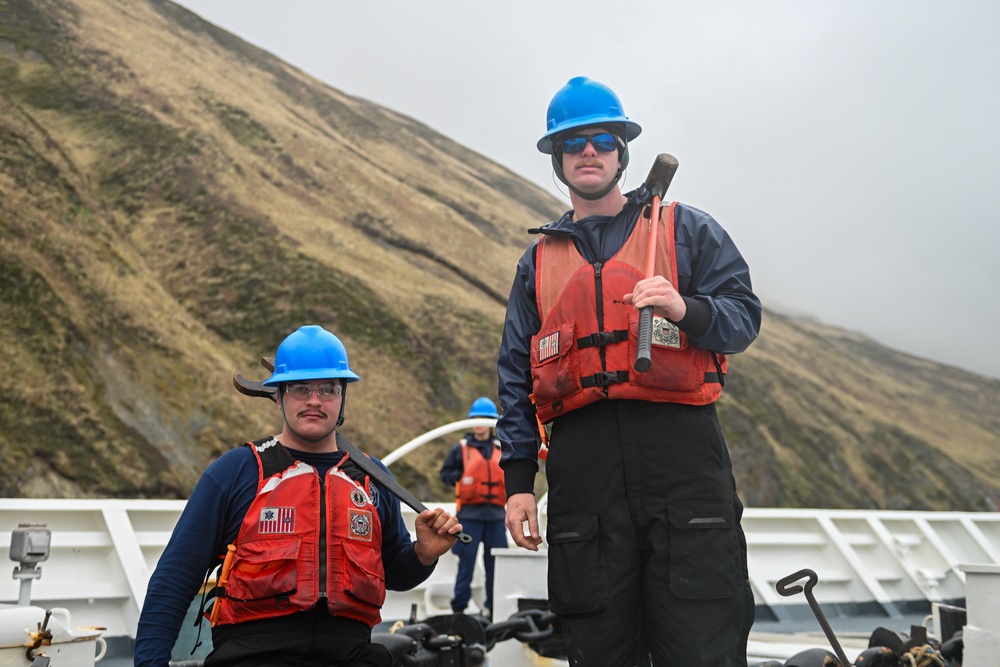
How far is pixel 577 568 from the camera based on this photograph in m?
2.93

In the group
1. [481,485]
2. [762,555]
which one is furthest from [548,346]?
[762,555]

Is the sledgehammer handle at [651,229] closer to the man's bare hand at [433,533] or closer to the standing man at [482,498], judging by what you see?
the man's bare hand at [433,533]

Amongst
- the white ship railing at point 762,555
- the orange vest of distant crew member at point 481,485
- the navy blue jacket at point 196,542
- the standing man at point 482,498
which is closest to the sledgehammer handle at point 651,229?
the navy blue jacket at point 196,542

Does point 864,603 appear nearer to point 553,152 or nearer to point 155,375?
point 553,152

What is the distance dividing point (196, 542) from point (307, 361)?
28.1 inches

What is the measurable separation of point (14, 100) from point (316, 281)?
1278 cm

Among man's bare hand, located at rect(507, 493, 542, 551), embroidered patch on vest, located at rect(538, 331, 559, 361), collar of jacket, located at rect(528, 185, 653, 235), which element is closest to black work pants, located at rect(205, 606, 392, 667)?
man's bare hand, located at rect(507, 493, 542, 551)

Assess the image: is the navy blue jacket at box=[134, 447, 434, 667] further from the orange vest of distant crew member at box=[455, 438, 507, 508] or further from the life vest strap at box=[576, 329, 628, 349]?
the orange vest of distant crew member at box=[455, 438, 507, 508]

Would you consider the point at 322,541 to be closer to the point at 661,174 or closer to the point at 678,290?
the point at 678,290

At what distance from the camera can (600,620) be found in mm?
2875

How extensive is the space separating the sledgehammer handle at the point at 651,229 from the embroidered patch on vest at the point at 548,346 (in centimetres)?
32

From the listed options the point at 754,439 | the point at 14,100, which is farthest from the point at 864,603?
the point at 754,439

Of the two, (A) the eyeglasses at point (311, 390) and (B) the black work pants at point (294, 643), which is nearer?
(B) the black work pants at point (294, 643)

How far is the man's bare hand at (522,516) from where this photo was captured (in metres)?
3.13
